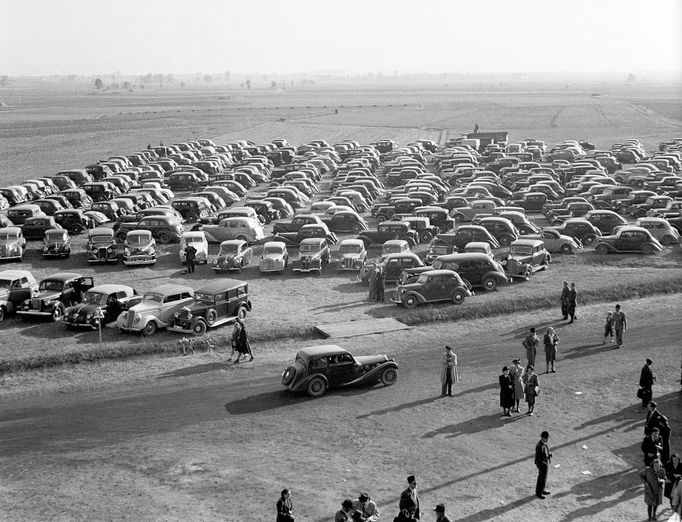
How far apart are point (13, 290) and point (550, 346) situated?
20451 millimetres

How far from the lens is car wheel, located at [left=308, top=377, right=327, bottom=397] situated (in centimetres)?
2273

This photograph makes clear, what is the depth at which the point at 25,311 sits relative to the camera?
29938mm

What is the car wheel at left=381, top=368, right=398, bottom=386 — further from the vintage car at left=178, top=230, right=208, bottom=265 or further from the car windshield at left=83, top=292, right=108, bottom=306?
the vintage car at left=178, top=230, right=208, bottom=265

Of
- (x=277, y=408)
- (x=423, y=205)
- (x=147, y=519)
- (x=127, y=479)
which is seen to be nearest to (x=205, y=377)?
(x=277, y=408)

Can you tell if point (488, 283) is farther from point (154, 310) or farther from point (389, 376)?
point (154, 310)

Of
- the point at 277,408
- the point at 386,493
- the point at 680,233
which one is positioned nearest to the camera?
the point at 386,493

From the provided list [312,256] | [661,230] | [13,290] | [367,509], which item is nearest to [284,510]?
[367,509]

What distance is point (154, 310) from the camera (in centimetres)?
2861

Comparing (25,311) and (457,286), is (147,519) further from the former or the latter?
(457,286)

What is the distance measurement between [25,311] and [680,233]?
1308 inches

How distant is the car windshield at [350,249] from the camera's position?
124 ft

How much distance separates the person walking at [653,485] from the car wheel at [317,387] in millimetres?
9704

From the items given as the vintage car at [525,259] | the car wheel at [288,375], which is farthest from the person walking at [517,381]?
the vintage car at [525,259]

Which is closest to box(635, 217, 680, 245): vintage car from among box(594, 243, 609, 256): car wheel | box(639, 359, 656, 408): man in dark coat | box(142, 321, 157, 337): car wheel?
box(594, 243, 609, 256): car wheel
